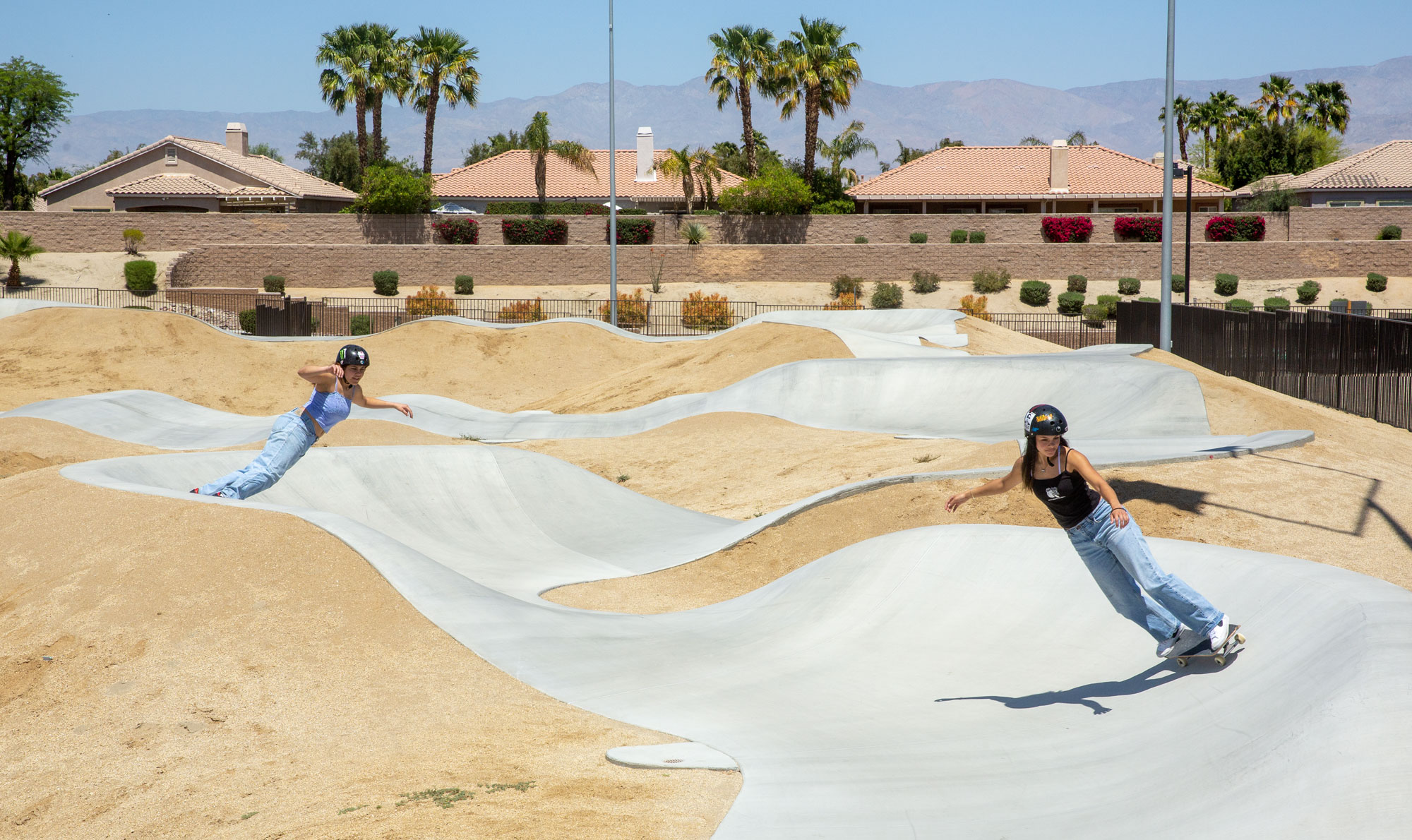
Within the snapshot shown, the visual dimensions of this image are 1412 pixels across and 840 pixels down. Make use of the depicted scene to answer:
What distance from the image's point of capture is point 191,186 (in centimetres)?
5812

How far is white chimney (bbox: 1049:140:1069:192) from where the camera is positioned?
6081cm

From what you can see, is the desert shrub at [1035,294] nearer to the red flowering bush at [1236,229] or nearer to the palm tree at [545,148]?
the red flowering bush at [1236,229]

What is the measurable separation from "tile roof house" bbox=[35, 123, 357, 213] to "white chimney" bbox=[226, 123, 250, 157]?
1.35 metres

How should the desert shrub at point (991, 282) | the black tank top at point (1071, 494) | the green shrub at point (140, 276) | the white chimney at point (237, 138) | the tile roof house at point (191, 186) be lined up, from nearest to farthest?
the black tank top at point (1071, 494) → the green shrub at point (140, 276) → the desert shrub at point (991, 282) → the tile roof house at point (191, 186) → the white chimney at point (237, 138)

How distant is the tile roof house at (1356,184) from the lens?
59.4 metres

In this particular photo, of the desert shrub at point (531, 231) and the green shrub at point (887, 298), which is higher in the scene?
the desert shrub at point (531, 231)

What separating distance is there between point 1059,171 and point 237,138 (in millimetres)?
53250

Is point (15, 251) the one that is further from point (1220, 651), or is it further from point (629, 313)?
point (1220, 651)

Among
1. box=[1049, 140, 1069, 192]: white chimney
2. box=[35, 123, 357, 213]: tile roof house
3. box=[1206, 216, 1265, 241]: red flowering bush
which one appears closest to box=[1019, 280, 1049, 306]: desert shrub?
box=[1206, 216, 1265, 241]: red flowering bush

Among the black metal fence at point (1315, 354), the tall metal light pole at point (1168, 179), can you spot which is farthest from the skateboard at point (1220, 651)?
the tall metal light pole at point (1168, 179)

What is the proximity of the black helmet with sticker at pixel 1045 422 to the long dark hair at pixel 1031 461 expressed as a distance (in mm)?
98

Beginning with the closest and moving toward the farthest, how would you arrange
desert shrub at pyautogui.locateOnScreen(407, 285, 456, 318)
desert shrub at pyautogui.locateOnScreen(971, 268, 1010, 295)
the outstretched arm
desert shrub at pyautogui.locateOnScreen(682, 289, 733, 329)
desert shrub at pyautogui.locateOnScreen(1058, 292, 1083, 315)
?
the outstretched arm, desert shrub at pyautogui.locateOnScreen(682, 289, 733, 329), desert shrub at pyautogui.locateOnScreen(407, 285, 456, 318), desert shrub at pyautogui.locateOnScreen(1058, 292, 1083, 315), desert shrub at pyautogui.locateOnScreen(971, 268, 1010, 295)

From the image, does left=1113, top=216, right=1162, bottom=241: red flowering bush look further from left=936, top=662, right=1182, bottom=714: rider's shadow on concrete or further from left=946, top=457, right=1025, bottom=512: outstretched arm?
left=946, top=457, right=1025, bottom=512: outstretched arm

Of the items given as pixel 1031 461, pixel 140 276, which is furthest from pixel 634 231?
pixel 1031 461
